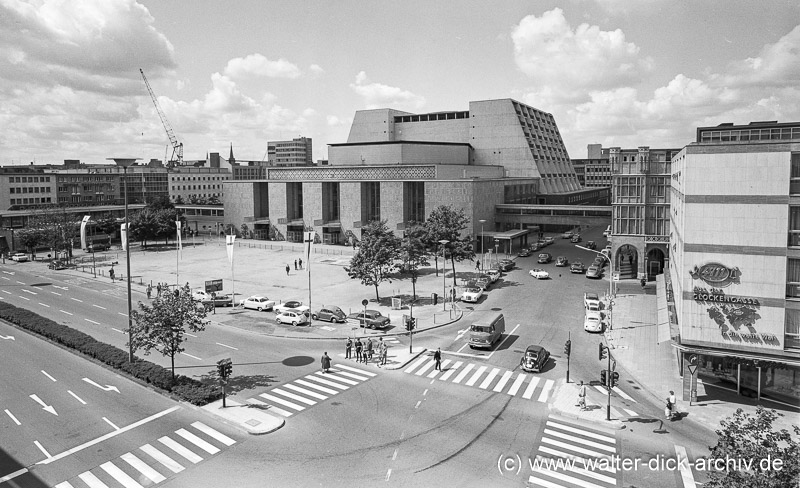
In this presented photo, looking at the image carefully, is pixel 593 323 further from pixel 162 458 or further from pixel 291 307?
pixel 162 458

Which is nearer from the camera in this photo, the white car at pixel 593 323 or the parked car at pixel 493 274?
the white car at pixel 593 323

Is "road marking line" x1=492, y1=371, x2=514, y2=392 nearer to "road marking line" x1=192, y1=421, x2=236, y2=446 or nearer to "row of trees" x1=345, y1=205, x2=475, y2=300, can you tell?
"road marking line" x1=192, y1=421, x2=236, y2=446

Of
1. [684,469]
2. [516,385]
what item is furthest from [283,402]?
[684,469]

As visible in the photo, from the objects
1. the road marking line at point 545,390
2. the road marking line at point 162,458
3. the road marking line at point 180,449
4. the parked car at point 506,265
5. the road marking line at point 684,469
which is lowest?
the road marking line at point 684,469

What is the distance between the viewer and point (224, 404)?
97.3ft

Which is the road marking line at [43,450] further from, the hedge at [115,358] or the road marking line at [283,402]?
the road marking line at [283,402]

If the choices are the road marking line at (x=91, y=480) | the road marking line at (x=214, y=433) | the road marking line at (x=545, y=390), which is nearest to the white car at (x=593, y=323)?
the road marking line at (x=545, y=390)

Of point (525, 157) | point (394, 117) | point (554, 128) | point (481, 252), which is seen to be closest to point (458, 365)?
point (481, 252)

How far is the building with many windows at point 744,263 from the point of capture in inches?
1132

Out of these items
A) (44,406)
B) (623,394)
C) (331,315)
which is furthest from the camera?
(331,315)

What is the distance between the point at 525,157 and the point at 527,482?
10749 cm

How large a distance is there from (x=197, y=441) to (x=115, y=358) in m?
15.2

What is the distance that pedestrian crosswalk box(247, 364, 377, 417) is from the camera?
30.2 m

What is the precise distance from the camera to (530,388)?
3312cm
